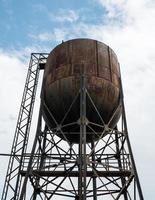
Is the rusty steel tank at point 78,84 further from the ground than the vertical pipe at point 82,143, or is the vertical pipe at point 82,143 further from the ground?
the rusty steel tank at point 78,84

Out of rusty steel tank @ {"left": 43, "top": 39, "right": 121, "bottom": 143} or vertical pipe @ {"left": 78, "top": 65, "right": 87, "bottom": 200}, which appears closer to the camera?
Answer: vertical pipe @ {"left": 78, "top": 65, "right": 87, "bottom": 200}

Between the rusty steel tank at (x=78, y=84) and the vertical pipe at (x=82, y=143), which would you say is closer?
the vertical pipe at (x=82, y=143)

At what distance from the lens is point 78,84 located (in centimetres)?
1466

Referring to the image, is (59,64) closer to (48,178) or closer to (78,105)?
(78,105)

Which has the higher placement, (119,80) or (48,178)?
(119,80)

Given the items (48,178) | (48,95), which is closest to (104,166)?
(48,178)

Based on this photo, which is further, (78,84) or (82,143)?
Result: (78,84)

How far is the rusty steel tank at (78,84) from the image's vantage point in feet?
48.3

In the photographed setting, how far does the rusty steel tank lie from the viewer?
1473cm

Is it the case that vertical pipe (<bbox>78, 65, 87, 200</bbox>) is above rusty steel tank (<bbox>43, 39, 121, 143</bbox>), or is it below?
below

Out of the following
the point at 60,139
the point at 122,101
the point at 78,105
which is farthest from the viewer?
the point at 60,139

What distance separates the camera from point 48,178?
1559 cm

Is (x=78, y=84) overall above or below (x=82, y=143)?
Answer: above

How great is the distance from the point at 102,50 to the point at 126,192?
6553mm
